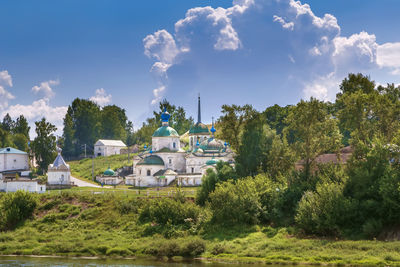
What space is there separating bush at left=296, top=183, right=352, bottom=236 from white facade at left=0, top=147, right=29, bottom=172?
52608 millimetres

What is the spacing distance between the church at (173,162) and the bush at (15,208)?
20.6 m

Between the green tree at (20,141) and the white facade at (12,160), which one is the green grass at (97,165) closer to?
the white facade at (12,160)

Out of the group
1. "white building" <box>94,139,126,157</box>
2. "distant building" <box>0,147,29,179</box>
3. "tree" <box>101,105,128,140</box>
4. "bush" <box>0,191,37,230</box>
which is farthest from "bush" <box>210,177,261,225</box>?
"tree" <box>101,105,128,140</box>

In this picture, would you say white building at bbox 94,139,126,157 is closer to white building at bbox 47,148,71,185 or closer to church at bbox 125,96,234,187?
church at bbox 125,96,234,187

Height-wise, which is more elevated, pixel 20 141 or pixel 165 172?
pixel 20 141

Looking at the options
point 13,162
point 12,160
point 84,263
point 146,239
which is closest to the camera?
point 84,263

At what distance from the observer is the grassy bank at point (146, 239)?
32125mm

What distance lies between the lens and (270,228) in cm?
3828

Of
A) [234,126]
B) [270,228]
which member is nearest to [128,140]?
[234,126]

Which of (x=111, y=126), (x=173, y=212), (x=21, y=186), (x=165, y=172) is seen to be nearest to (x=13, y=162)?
(x=21, y=186)

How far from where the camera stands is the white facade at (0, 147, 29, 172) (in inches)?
2960

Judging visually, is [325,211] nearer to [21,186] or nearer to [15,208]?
[15,208]

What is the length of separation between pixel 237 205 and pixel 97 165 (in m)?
53.9

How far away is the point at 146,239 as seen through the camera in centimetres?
3916
